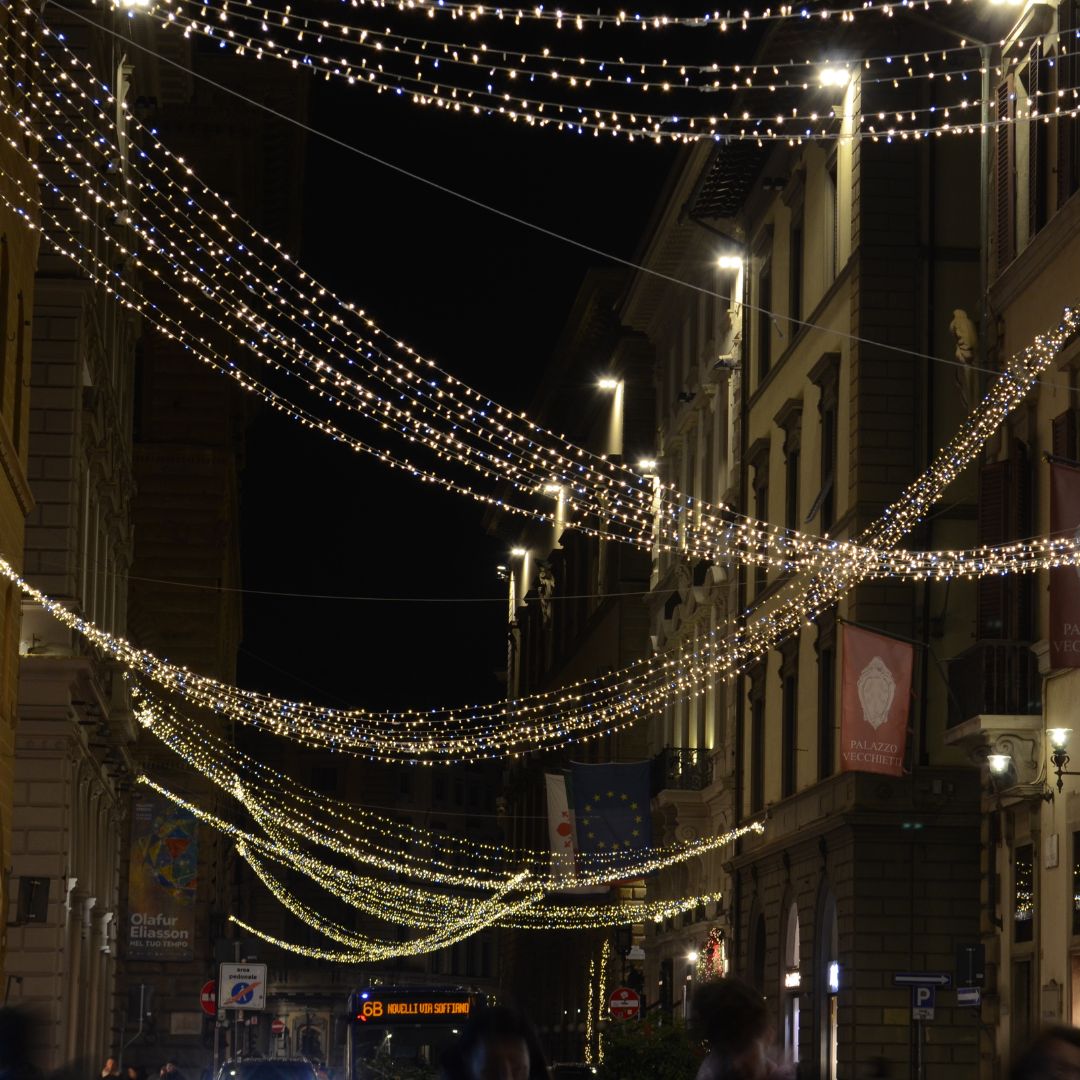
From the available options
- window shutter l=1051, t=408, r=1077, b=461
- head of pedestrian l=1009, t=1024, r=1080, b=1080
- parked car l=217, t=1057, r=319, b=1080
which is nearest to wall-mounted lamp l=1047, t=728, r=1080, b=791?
window shutter l=1051, t=408, r=1077, b=461

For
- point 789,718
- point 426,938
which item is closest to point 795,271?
point 789,718

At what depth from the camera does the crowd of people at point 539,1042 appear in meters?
7.27

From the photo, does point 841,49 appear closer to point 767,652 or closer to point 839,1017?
point 767,652

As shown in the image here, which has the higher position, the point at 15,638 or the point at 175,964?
the point at 15,638

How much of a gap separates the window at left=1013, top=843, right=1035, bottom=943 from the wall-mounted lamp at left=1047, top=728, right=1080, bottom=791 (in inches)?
77.9

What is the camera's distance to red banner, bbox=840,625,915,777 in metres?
28.5

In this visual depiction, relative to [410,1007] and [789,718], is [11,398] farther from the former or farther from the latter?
[789,718]

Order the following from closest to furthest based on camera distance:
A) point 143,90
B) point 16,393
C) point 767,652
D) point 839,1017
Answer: point 16,393, point 839,1017, point 767,652, point 143,90

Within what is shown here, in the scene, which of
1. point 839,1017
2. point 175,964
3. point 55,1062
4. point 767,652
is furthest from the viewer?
point 175,964

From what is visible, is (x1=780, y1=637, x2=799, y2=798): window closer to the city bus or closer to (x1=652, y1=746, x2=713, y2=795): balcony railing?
the city bus

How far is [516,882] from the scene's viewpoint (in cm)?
6444

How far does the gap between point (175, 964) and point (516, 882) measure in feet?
30.7

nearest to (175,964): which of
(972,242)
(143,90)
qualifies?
(143,90)

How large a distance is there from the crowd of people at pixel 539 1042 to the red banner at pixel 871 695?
20.3 m
